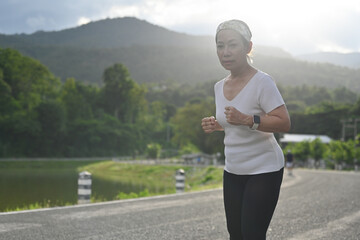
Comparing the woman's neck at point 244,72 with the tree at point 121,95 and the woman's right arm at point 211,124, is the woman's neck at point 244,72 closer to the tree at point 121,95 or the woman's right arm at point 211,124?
the woman's right arm at point 211,124

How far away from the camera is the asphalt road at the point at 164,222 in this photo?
6.41 metres

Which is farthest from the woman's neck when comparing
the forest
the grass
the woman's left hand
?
the forest

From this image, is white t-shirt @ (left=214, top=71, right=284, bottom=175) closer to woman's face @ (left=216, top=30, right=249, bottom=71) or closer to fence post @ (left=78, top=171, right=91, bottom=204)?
woman's face @ (left=216, top=30, right=249, bottom=71)

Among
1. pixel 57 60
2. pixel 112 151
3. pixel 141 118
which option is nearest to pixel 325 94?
pixel 141 118

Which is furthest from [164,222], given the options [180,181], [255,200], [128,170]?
[128,170]

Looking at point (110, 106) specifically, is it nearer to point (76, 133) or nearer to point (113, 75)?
point (113, 75)

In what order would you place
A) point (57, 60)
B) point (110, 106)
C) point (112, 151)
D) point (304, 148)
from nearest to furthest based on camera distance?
point (304, 148)
point (112, 151)
point (110, 106)
point (57, 60)

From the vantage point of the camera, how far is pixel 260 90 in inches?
121

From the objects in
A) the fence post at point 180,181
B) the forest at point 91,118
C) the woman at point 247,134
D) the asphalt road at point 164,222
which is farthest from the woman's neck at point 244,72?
the forest at point 91,118

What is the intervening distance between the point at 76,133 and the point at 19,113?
12.5m

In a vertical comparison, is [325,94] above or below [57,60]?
below

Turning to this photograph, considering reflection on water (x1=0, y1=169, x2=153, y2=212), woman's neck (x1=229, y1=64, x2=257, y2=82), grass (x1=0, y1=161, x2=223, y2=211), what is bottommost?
grass (x1=0, y1=161, x2=223, y2=211)

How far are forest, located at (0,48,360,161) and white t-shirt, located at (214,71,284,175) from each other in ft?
192

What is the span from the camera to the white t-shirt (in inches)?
121
